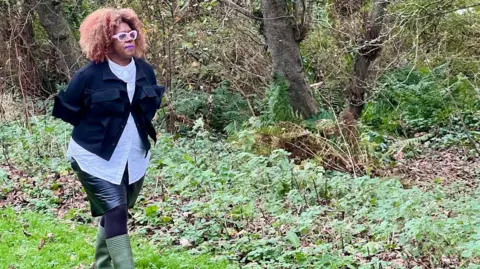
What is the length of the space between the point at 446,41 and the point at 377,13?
59.1 inches

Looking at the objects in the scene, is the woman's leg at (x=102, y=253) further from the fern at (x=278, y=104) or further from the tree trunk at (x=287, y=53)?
the tree trunk at (x=287, y=53)

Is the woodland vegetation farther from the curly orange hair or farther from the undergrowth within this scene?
the curly orange hair

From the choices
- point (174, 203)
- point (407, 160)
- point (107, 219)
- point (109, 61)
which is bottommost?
point (407, 160)

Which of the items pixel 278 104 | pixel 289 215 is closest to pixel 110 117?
pixel 289 215

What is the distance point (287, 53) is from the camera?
37.6ft

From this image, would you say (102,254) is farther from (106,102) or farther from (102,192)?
(106,102)

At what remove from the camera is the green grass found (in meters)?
5.25

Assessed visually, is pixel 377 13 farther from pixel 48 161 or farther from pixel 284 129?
pixel 48 161

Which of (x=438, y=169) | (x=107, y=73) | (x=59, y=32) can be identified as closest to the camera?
(x=107, y=73)

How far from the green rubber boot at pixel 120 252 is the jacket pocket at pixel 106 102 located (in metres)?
0.89

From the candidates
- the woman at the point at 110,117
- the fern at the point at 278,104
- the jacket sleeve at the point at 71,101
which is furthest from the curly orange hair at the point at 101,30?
the fern at the point at 278,104

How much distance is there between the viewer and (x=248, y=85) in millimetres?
13734

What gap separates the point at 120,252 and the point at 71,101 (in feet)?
3.68

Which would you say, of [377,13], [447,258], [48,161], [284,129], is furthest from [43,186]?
[377,13]
